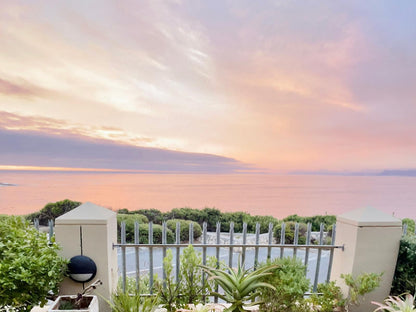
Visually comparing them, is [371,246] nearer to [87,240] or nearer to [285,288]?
[285,288]

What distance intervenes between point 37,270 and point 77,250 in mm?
453

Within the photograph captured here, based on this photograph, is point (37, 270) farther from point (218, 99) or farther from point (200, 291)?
point (218, 99)

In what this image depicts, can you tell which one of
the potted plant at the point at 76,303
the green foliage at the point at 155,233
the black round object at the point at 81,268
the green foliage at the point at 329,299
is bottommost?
the green foliage at the point at 155,233

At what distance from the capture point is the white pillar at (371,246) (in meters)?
2.66

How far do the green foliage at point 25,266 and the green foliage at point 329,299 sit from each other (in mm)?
2774

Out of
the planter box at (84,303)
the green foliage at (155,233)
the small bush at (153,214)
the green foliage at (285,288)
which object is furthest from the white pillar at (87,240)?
the small bush at (153,214)

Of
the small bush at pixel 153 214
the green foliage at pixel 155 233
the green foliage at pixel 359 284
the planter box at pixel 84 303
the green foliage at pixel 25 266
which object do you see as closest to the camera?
the green foliage at pixel 25 266

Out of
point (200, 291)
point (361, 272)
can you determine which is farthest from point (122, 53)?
point (361, 272)

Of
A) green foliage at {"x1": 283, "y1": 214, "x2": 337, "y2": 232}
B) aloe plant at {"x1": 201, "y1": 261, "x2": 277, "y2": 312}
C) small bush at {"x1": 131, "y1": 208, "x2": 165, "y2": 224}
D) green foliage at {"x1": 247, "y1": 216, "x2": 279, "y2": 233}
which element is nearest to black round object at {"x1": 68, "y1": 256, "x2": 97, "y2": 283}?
aloe plant at {"x1": 201, "y1": 261, "x2": 277, "y2": 312}

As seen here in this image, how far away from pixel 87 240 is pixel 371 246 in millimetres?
3195

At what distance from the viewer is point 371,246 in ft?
8.80

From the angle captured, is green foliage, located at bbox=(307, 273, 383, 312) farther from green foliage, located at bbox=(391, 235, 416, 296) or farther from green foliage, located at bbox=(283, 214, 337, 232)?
green foliage, located at bbox=(283, 214, 337, 232)

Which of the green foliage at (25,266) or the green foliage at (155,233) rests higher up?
the green foliage at (25,266)

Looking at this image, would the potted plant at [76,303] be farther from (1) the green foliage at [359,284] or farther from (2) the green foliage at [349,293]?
(1) the green foliage at [359,284]
